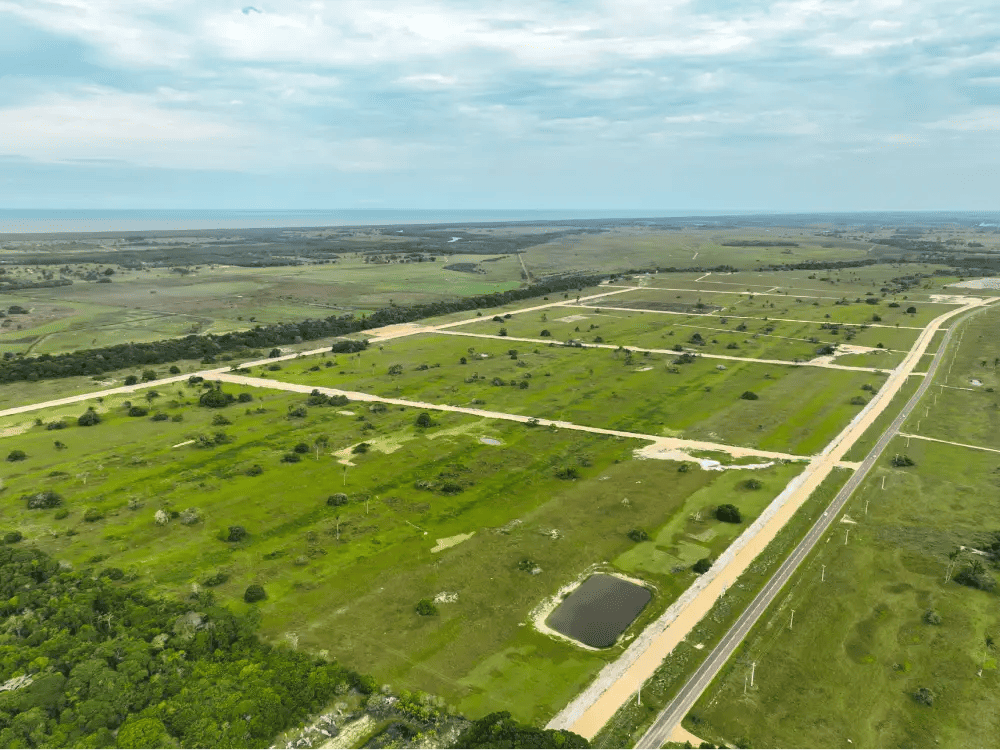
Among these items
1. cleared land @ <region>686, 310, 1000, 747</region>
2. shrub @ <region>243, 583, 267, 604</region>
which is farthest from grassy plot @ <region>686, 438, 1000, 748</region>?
shrub @ <region>243, 583, 267, 604</region>

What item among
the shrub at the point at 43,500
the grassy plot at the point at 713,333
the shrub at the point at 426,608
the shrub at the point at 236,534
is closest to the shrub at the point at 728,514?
the shrub at the point at 426,608

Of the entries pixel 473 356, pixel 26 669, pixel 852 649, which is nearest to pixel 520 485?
pixel 852 649

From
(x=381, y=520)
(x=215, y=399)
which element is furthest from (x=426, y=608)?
(x=215, y=399)

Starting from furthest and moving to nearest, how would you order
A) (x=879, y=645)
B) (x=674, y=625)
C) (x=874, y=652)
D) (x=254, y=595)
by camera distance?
1. (x=254, y=595)
2. (x=674, y=625)
3. (x=879, y=645)
4. (x=874, y=652)

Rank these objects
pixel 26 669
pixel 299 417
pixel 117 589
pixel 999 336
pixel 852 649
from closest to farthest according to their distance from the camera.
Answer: pixel 26 669
pixel 852 649
pixel 117 589
pixel 299 417
pixel 999 336

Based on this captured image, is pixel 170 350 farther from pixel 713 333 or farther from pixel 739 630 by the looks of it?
pixel 713 333

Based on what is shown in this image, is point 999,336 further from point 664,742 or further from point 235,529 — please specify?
point 235,529
